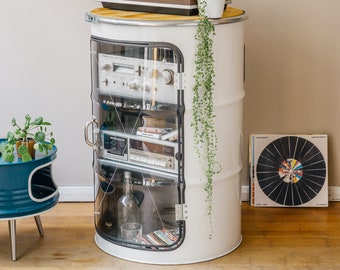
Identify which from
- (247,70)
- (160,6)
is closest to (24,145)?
(160,6)

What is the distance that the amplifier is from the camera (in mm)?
2975

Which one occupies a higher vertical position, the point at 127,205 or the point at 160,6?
the point at 160,6

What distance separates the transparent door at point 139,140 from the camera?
301cm

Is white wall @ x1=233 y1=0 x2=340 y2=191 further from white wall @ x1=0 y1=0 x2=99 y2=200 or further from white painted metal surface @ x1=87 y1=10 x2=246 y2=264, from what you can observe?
white wall @ x1=0 y1=0 x2=99 y2=200

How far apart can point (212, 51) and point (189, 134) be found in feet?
1.05

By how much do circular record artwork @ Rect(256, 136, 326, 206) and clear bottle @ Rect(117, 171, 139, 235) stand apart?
2.66 ft

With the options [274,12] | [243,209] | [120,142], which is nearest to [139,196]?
[120,142]

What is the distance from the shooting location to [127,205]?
3.19 metres

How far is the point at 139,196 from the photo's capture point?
3.17 meters

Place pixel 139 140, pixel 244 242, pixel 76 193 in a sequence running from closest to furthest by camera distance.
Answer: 1. pixel 139 140
2. pixel 244 242
3. pixel 76 193

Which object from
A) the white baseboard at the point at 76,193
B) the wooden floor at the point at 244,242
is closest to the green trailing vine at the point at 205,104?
the wooden floor at the point at 244,242

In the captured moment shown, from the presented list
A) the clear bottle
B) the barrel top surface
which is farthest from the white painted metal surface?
the clear bottle

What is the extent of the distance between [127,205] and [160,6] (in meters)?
0.78

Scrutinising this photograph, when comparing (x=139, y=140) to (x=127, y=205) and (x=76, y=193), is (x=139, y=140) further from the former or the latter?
(x=76, y=193)
